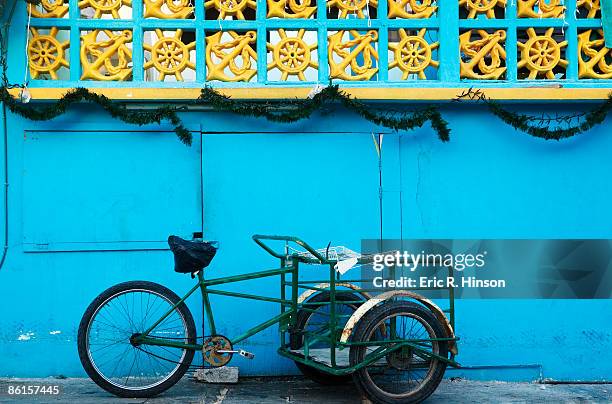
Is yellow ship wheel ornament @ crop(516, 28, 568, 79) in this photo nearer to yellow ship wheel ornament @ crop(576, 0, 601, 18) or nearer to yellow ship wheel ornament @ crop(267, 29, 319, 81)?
yellow ship wheel ornament @ crop(576, 0, 601, 18)

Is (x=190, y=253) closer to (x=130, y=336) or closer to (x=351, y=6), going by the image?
(x=130, y=336)

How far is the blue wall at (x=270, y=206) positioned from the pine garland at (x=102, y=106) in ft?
0.50

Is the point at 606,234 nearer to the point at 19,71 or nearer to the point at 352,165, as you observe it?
the point at 352,165

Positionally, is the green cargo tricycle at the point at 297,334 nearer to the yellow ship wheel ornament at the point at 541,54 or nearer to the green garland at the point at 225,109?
the green garland at the point at 225,109

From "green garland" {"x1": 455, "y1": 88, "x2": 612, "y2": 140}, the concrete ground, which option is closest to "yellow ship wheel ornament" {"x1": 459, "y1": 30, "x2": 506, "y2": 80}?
"green garland" {"x1": 455, "y1": 88, "x2": 612, "y2": 140}

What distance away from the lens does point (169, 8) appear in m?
6.33

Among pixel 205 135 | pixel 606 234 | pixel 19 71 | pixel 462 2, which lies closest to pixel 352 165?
pixel 205 135

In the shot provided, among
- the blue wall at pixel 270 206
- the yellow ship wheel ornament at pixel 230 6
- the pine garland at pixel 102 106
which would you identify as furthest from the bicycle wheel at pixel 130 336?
the yellow ship wheel ornament at pixel 230 6

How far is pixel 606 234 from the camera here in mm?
6438

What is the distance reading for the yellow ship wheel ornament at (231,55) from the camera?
Answer: 631cm

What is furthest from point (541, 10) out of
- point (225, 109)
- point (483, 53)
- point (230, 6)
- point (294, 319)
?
point (294, 319)

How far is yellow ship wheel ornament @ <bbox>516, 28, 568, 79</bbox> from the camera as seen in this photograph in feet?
21.1

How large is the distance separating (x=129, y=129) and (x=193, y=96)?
2.17 feet

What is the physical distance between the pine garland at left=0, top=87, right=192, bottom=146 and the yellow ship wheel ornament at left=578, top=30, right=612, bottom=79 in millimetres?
3672
